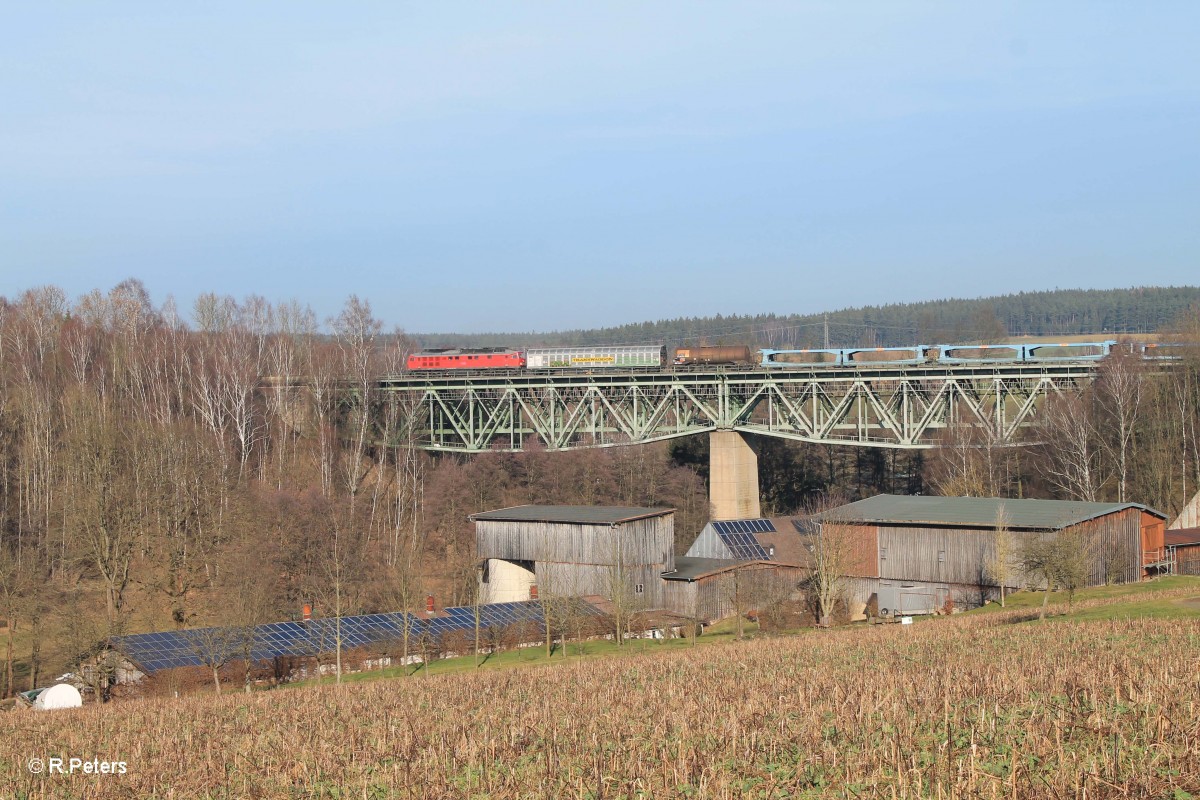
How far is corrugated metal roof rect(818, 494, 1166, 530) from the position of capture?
5009 centimetres

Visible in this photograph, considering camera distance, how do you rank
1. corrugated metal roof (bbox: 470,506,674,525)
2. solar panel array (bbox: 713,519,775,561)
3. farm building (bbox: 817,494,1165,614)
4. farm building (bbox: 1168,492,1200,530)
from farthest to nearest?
1. farm building (bbox: 1168,492,1200,530)
2. solar panel array (bbox: 713,519,775,561)
3. corrugated metal roof (bbox: 470,506,674,525)
4. farm building (bbox: 817,494,1165,614)

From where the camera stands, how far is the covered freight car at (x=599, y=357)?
274 feet

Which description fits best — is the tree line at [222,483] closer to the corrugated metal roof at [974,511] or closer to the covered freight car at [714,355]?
the covered freight car at [714,355]

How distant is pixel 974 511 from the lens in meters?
53.3

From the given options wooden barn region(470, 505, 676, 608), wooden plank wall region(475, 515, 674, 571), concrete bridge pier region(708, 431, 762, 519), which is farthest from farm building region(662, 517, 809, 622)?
concrete bridge pier region(708, 431, 762, 519)

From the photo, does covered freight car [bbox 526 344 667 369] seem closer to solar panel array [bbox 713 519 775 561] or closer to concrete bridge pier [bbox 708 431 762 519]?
concrete bridge pier [bbox 708 431 762 519]

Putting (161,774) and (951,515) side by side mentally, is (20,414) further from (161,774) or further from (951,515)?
(161,774)

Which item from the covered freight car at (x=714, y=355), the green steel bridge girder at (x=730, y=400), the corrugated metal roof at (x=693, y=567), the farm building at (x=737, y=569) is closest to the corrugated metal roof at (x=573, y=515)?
the corrugated metal roof at (x=693, y=567)

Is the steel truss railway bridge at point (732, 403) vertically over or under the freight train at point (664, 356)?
under

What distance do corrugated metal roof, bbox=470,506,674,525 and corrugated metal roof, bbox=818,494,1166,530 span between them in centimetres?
973

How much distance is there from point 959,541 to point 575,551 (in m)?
19.4

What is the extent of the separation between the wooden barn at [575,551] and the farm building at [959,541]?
898 cm

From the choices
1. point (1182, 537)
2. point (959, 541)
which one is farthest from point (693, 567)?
point (1182, 537)

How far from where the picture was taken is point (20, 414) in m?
76.2
